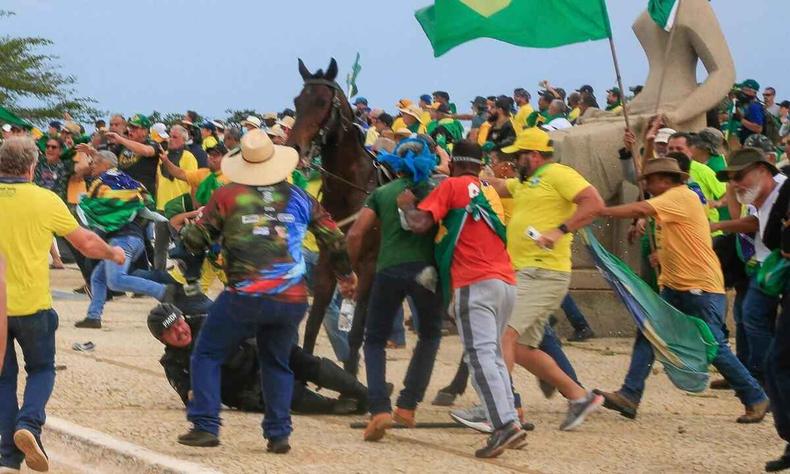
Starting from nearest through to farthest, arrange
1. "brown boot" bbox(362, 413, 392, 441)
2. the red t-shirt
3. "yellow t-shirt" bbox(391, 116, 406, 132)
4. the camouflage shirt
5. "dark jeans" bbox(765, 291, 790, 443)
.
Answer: "dark jeans" bbox(765, 291, 790, 443), the camouflage shirt, the red t-shirt, "brown boot" bbox(362, 413, 392, 441), "yellow t-shirt" bbox(391, 116, 406, 132)

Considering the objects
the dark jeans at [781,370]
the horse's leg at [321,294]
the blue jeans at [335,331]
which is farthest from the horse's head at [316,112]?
the dark jeans at [781,370]

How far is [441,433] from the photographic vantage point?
9422 mm

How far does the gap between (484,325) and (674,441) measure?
5.02 feet

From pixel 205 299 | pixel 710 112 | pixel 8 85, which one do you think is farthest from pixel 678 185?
pixel 8 85

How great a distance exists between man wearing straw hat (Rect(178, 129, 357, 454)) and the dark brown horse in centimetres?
282

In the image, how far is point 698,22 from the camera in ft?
47.2

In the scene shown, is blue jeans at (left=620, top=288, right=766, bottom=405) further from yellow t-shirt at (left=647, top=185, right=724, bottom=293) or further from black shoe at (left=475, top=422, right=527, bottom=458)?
black shoe at (left=475, top=422, right=527, bottom=458)

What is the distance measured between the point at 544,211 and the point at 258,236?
6.34 ft

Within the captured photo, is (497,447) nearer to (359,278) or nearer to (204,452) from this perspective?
(204,452)

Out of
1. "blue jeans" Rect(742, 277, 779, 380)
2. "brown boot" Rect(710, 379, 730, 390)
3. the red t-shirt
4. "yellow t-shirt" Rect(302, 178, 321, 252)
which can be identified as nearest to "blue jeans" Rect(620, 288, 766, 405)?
"blue jeans" Rect(742, 277, 779, 380)

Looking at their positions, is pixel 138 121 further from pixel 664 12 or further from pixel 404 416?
pixel 404 416

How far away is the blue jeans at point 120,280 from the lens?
14.8m

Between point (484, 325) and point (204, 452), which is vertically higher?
point (484, 325)

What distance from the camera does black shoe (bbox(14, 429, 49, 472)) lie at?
7973 millimetres
